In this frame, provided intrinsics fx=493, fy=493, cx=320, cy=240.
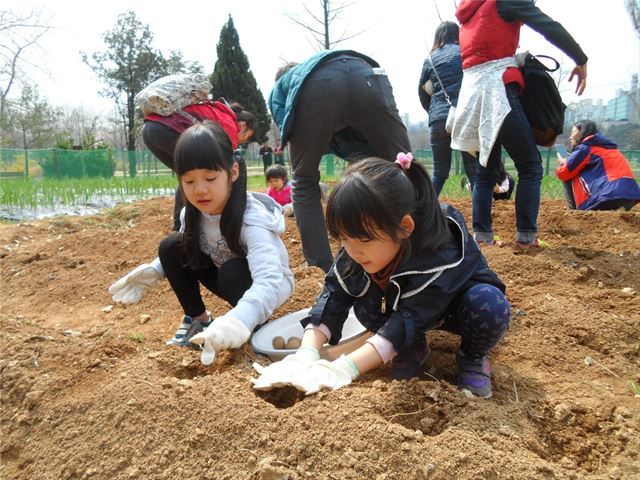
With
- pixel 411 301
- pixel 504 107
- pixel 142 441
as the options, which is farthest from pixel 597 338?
pixel 142 441

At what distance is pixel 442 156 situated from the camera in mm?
3688

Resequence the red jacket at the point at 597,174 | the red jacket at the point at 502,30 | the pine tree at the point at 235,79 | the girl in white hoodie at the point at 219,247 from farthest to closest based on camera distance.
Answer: the pine tree at the point at 235,79 < the red jacket at the point at 597,174 < the red jacket at the point at 502,30 < the girl in white hoodie at the point at 219,247

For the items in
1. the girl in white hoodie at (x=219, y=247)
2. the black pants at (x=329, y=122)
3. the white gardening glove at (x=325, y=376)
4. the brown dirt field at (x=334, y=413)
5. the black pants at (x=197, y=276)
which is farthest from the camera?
the black pants at (x=329, y=122)

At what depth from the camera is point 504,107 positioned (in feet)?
8.91

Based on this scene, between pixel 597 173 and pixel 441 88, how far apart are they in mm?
2633

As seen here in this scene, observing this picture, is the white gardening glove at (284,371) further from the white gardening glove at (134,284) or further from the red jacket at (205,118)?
the red jacket at (205,118)

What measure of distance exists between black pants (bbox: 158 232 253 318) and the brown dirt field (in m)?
0.26

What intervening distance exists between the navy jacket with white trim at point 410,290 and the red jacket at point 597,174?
4.25 metres

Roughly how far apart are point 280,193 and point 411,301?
443 centimetres

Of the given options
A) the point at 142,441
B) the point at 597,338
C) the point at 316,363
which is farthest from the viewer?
the point at 597,338

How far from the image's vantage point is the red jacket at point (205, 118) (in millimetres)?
2646

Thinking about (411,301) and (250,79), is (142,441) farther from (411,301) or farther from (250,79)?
(250,79)

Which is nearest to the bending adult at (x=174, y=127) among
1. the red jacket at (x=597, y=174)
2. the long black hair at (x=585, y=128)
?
the red jacket at (x=597, y=174)

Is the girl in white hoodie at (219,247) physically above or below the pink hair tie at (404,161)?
below
